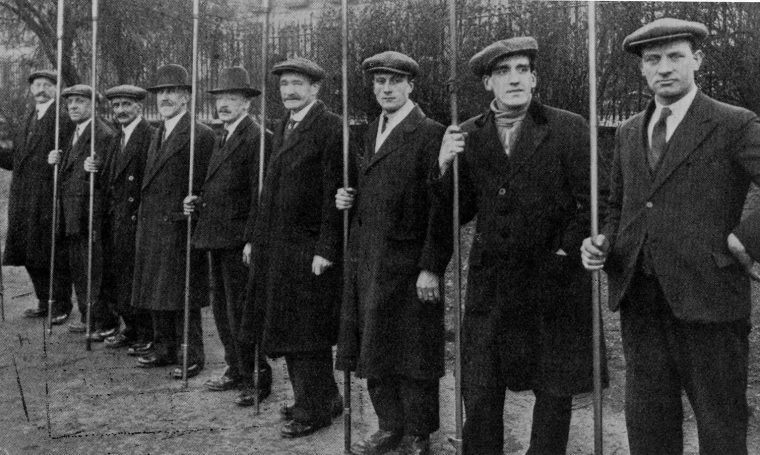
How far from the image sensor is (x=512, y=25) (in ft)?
28.6

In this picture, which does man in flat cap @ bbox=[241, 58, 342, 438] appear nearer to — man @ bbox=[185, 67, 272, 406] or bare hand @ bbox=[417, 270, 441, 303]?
man @ bbox=[185, 67, 272, 406]

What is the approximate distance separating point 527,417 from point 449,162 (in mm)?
1757

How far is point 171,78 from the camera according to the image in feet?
19.0

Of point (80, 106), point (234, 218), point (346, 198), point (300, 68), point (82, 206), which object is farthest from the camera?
point (80, 106)

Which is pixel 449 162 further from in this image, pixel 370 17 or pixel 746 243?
pixel 370 17

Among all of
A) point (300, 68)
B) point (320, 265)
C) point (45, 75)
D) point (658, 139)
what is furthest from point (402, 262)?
point (45, 75)

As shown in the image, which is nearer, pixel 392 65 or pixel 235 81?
pixel 392 65

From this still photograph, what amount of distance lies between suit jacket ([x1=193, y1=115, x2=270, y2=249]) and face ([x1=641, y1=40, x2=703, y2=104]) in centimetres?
256

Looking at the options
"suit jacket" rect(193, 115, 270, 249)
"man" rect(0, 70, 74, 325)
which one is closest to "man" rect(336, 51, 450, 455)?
"suit jacket" rect(193, 115, 270, 249)

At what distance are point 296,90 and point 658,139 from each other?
2.05 metres

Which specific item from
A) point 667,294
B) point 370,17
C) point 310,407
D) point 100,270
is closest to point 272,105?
point 370,17

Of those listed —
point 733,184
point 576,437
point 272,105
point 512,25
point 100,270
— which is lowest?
point 576,437

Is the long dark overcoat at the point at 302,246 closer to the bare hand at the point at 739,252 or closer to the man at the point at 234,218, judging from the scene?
the man at the point at 234,218

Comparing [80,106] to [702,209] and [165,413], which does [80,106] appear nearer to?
[165,413]
